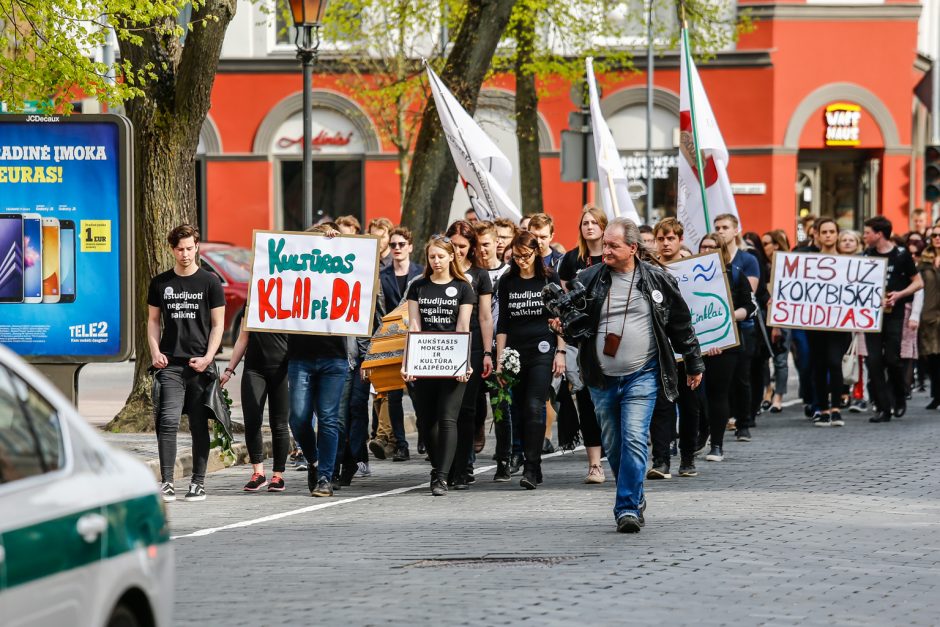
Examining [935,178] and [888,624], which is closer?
[888,624]

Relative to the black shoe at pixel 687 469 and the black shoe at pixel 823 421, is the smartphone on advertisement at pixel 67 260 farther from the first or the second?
the black shoe at pixel 823 421

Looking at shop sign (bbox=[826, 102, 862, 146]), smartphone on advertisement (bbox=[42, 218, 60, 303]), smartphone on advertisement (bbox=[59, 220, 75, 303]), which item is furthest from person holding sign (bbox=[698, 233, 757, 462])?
shop sign (bbox=[826, 102, 862, 146])

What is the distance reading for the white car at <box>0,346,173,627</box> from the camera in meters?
4.34

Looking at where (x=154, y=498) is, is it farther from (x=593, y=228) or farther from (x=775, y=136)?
(x=775, y=136)

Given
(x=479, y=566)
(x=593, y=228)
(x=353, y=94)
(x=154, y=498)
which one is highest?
(x=353, y=94)

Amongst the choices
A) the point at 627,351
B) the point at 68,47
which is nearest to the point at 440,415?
the point at 627,351

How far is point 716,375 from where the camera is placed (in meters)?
14.0

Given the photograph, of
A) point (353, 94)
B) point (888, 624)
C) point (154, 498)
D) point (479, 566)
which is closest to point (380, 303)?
point (479, 566)

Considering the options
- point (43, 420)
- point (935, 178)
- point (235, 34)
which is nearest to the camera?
point (43, 420)

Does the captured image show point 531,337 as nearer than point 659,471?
Yes

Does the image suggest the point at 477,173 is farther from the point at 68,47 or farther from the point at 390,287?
the point at 68,47

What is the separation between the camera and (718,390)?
1392cm

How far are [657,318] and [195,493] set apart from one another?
3735 mm

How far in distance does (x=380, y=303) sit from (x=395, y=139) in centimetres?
2348
